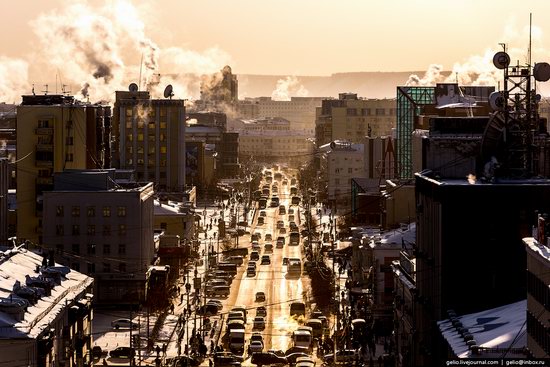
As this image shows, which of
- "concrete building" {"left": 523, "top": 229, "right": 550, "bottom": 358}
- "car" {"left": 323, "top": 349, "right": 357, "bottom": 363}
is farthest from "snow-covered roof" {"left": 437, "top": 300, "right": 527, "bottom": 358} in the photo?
"car" {"left": 323, "top": 349, "right": 357, "bottom": 363}

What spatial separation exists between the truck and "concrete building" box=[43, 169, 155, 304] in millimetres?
12846

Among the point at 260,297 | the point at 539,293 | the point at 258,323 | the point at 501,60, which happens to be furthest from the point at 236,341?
the point at 539,293

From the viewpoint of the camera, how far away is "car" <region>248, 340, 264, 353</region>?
60906 mm

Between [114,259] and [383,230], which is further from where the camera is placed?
[383,230]

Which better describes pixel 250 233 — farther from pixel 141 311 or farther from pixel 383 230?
pixel 141 311

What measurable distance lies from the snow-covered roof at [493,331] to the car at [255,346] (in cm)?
1567

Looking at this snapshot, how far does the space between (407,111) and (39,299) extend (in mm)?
73173

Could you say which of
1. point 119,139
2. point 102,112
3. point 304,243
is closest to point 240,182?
point 119,139

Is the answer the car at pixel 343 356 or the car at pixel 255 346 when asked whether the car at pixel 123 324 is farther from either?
the car at pixel 343 356

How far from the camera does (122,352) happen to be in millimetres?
58688

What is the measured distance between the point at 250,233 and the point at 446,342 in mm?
76548

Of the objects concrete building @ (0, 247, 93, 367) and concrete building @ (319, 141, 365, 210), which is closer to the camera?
concrete building @ (0, 247, 93, 367)

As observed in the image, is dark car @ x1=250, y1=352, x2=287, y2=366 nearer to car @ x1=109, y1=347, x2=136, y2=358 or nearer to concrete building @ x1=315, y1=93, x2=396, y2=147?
car @ x1=109, y1=347, x2=136, y2=358

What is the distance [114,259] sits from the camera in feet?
252
